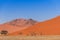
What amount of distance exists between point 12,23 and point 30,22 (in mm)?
9644

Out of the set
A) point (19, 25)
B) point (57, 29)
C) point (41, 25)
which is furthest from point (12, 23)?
point (57, 29)

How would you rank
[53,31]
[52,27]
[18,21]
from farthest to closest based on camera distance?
[18,21] → [52,27] → [53,31]

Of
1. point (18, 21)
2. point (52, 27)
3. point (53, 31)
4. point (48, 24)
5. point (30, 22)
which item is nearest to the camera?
point (53, 31)

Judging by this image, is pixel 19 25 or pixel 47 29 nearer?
pixel 47 29

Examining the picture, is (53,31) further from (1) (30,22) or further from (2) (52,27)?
(1) (30,22)

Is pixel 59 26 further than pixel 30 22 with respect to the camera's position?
No

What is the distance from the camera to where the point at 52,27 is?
60.9 m

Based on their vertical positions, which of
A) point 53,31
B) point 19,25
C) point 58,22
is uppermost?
point 19,25

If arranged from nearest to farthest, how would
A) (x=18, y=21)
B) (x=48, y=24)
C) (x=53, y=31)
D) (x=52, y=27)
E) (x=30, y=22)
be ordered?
(x=53, y=31)
(x=52, y=27)
(x=48, y=24)
(x=30, y=22)
(x=18, y=21)

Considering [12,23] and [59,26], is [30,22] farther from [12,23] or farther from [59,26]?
[59,26]

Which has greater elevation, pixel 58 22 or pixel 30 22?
pixel 30 22

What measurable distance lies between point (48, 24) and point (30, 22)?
40.3 meters

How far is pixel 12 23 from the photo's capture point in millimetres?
108750

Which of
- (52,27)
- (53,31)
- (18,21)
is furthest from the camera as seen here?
(18,21)
